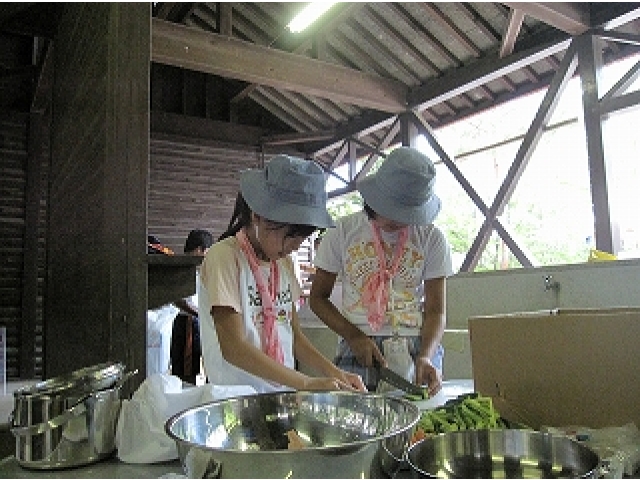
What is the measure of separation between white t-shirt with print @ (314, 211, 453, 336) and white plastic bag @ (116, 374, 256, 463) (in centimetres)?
91

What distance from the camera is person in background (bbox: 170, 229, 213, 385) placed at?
5.08m

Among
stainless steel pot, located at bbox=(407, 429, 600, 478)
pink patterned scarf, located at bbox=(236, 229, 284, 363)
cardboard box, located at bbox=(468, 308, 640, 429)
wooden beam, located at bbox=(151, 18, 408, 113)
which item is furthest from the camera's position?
wooden beam, located at bbox=(151, 18, 408, 113)

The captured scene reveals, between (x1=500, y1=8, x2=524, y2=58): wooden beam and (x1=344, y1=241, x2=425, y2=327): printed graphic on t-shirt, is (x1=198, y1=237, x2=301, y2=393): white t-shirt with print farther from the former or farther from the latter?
(x1=500, y1=8, x2=524, y2=58): wooden beam

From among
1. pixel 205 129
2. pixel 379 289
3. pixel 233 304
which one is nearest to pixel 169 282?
pixel 233 304

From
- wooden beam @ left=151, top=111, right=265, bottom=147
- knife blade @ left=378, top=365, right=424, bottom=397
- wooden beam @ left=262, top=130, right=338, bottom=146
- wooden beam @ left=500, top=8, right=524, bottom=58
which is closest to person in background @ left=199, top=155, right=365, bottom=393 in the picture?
knife blade @ left=378, top=365, right=424, bottom=397

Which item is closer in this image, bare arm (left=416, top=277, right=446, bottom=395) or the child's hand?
the child's hand

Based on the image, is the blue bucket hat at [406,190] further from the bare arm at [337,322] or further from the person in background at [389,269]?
the bare arm at [337,322]

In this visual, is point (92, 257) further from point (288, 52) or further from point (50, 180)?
point (288, 52)

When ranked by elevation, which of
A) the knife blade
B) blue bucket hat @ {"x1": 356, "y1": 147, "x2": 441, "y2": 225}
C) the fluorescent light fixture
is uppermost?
the fluorescent light fixture

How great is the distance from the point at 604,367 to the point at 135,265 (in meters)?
1.52

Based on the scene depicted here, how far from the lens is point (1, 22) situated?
9.50 feet

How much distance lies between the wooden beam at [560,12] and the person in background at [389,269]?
3180 mm

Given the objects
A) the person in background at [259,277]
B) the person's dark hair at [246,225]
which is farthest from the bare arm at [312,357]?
the person's dark hair at [246,225]

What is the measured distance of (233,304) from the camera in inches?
65.6
